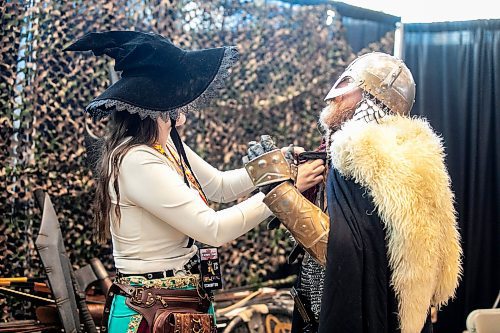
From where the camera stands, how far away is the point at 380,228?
1.63 metres

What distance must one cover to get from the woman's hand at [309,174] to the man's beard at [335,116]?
15cm

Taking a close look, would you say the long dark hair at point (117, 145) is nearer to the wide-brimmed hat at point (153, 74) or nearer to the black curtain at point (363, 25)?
the wide-brimmed hat at point (153, 74)

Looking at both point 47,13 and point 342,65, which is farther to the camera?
point 342,65

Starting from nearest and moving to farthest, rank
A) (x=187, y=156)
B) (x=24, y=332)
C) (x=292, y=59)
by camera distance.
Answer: (x=187, y=156) < (x=24, y=332) < (x=292, y=59)

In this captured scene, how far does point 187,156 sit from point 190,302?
630 millimetres

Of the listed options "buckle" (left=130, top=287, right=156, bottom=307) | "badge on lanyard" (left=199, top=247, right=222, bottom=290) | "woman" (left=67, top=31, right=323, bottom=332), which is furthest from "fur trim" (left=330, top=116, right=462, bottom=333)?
"buckle" (left=130, top=287, right=156, bottom=307)

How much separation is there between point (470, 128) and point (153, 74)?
9.72ft

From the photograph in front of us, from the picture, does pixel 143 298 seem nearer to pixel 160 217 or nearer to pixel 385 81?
pixel 160 217

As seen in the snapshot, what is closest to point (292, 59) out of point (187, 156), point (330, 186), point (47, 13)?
point (47, 13)

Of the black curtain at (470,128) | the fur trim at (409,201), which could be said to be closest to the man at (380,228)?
the fur trim at (409,201)

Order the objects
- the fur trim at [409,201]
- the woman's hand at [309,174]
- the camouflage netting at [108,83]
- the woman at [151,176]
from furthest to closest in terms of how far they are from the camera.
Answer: the camouflage netting at [108,83], the woman's hand at [309,174], the woman at [151,176], the fur trim at [409,201]

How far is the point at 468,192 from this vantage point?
4035 millimetres

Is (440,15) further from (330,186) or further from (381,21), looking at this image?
(330,186)

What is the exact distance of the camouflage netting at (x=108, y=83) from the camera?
10.4ft
